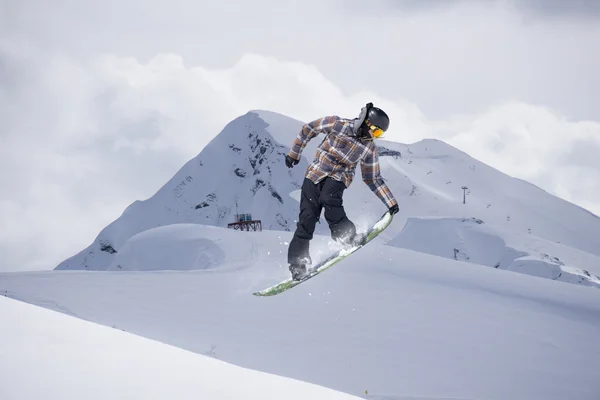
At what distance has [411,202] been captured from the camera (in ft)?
270

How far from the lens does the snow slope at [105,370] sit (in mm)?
3234

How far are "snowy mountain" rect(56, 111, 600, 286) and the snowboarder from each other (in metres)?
0.71

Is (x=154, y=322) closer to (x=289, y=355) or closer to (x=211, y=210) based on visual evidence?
(x=289, y=355)

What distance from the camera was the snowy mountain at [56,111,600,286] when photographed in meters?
61.6

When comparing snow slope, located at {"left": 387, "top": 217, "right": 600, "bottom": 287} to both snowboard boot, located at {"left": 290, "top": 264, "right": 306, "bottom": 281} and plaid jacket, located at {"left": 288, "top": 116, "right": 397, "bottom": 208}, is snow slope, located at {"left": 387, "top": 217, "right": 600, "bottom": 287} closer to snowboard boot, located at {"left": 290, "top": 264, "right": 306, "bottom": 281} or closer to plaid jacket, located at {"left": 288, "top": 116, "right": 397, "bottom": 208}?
snowboard boot, located at {"left": 290, "top": 264, "right": 306, "bottom": 281}

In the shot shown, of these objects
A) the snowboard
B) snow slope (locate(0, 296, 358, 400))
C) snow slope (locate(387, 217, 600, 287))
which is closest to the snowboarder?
the snowboard

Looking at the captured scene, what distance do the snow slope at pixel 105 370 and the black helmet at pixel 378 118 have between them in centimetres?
269

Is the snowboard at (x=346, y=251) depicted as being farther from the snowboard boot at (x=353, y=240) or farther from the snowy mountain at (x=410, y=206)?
the snowy mountain at (x=410, y=206)

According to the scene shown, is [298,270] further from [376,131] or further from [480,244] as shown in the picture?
[480,244]

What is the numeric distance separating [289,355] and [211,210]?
423 feet

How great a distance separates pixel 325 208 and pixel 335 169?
44 cm

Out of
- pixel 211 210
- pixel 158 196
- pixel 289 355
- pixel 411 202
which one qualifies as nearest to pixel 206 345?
pixel 289 355

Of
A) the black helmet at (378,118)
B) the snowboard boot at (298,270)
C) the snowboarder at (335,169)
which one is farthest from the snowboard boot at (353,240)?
the black helmet at (378,118)

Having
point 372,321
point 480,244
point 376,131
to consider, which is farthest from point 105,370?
point 480,244
